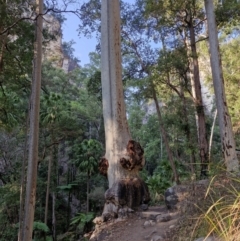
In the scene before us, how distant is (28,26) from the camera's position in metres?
8.18

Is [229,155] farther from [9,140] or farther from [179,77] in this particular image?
[9,140]

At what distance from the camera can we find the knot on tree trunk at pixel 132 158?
633 cm

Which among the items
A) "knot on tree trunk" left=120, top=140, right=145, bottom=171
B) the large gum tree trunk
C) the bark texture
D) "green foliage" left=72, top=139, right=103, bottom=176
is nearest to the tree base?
Result: the large gum tree trunk

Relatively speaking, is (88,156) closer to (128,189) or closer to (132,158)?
(132,158)

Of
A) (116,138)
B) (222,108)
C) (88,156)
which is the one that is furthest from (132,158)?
(88,156)

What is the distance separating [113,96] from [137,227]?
2.85m

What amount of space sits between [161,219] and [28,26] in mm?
5972

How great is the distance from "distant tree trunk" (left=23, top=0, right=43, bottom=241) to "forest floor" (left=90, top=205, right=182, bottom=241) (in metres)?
1.46

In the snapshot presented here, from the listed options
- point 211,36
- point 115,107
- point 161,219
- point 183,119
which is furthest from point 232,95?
point 161,219

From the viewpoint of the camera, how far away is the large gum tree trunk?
244 inches

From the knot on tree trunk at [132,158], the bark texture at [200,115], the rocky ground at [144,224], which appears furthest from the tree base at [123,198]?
the bark texture at [200,115]

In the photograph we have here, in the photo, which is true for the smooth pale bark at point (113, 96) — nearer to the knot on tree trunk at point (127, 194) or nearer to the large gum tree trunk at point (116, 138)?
the large gum tree trunk at point (116, 138)

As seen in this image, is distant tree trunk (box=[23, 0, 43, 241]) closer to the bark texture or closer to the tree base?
the tree base

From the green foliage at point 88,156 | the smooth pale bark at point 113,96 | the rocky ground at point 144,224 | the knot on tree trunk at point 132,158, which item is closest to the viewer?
the rocky ground at point 144,224
